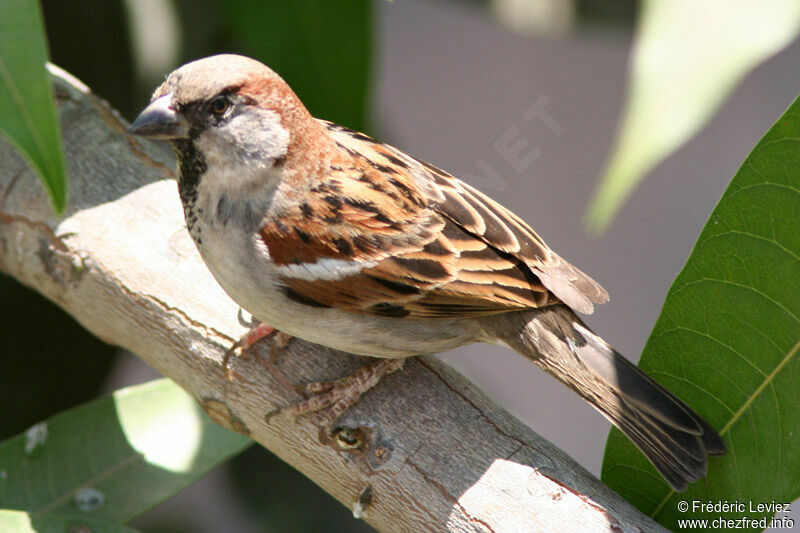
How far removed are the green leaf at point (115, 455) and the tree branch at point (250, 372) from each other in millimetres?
151

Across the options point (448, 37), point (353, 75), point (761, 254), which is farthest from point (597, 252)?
point (761, 254)

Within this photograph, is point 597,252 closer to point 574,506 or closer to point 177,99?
point 574,506

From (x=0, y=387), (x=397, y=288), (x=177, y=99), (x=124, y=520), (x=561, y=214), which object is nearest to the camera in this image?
(x=177, y=99)

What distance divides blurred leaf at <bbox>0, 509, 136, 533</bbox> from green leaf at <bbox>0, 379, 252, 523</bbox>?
66mm

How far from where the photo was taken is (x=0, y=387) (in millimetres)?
2580

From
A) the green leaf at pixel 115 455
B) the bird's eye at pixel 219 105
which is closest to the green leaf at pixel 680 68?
the bird's eye at pixel 219 105

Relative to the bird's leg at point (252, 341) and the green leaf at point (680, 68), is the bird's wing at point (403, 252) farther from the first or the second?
the green leaf at point (680, 68)

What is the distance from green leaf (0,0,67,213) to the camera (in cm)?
126

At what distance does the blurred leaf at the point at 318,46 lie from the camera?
2129 mm

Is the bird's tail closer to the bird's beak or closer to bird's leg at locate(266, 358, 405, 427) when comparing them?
bird's leg at locate(266, 358, 405, 427)

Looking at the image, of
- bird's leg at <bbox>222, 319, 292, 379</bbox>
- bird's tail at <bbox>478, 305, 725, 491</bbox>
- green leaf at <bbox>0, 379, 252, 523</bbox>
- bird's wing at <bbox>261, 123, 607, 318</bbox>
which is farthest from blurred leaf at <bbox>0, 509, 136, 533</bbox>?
bird's tail at <bbox>478, 305, 725, 491</bbox>

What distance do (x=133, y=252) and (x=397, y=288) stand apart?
648mm

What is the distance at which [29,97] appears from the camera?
4.24 feet

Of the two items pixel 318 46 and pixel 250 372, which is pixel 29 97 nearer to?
pixel 250 372
